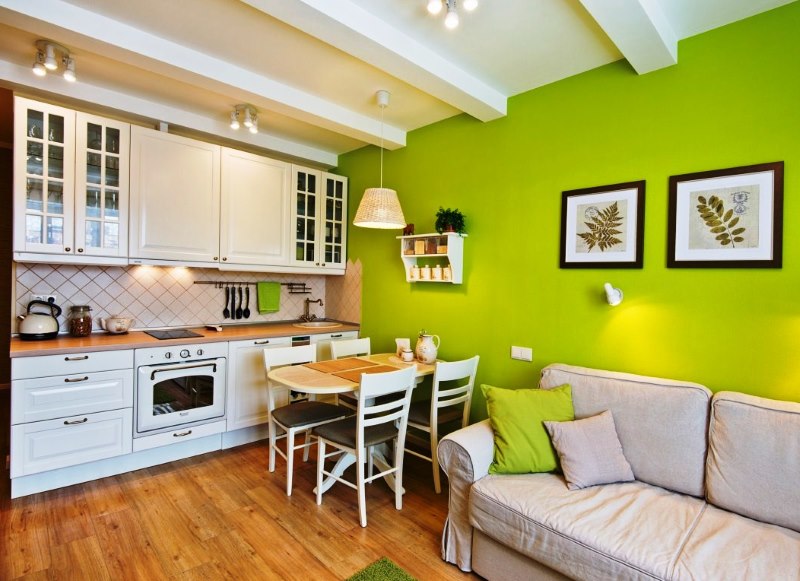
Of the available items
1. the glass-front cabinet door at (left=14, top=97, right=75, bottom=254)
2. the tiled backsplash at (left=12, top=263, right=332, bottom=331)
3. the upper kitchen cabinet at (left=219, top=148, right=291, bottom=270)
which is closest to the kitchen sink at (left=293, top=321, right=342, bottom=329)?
the tiled backsplash at (left=12, top=263, right=332, bottom=331)

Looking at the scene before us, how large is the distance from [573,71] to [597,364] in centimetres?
176

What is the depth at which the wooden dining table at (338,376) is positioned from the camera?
2434 millimetres

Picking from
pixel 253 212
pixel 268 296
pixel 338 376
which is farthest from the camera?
pixel 268 296

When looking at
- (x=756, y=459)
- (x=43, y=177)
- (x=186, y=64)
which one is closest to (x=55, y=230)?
(x=43, y=177)

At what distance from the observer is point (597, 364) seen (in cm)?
246

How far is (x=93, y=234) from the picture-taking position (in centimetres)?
288

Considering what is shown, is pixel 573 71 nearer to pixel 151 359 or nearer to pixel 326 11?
pixel 326 11

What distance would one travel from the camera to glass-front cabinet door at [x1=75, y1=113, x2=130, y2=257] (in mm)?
2818

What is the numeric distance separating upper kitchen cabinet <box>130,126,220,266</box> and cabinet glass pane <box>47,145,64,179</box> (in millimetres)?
394

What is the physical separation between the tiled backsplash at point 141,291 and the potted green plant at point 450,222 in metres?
1.31

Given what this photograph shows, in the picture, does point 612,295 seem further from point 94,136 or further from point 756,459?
point 94,136

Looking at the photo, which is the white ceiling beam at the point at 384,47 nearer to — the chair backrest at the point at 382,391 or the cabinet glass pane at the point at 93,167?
the chair backrest at the point at 382,391

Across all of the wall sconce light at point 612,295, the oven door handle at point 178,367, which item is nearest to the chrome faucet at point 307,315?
the oven door handle at point 178,367

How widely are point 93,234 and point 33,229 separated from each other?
1.02 feet
